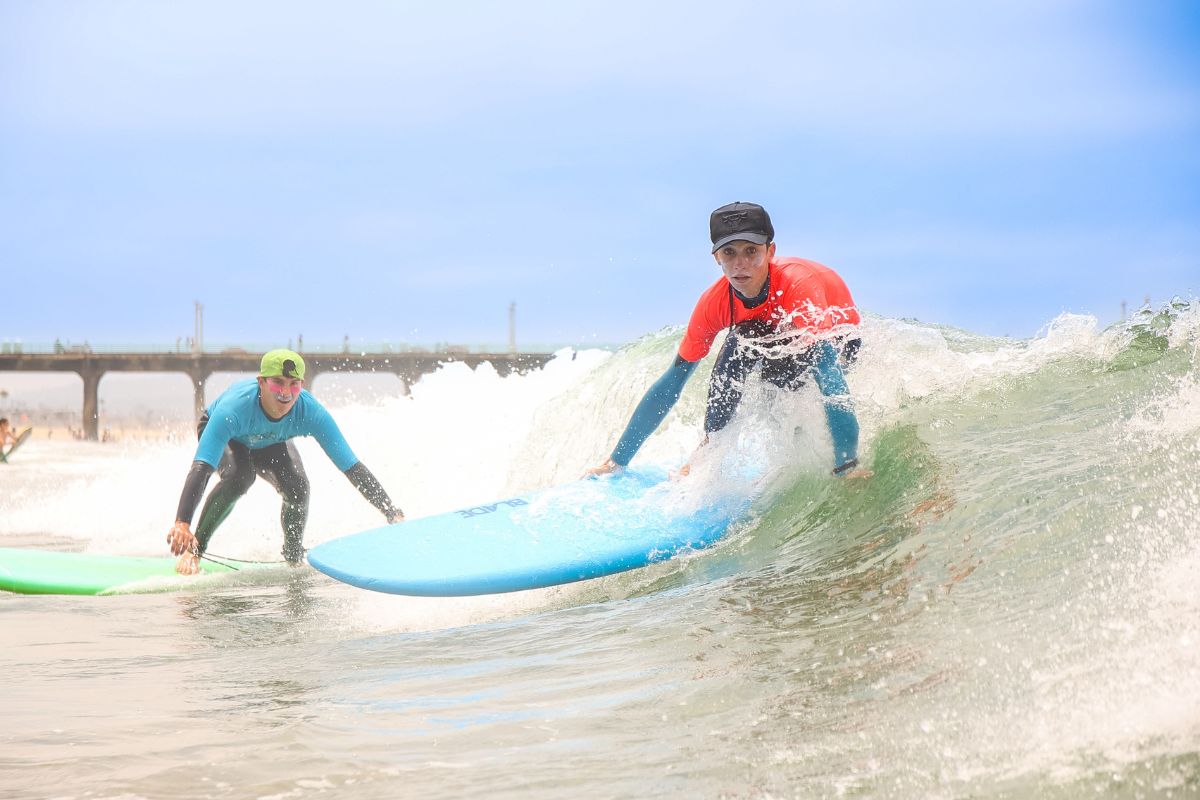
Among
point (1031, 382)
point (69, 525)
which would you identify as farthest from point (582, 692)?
point (69, 525)

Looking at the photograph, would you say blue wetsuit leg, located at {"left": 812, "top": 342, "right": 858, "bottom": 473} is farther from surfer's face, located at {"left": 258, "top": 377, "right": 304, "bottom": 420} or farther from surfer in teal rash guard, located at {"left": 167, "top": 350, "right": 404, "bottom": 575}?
surfer's face, located at {"left": 258, "top": 377, "right": 304, "bottom": 420}

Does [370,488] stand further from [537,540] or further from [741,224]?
[741,224]

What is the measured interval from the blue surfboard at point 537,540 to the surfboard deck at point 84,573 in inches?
64.2

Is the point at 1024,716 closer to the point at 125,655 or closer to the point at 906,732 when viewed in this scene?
the point at 906,732

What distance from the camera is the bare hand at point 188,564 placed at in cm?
577

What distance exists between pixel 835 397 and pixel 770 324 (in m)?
0.50

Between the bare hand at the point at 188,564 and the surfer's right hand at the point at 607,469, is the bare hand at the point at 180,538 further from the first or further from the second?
the surfer's right hand at the point at 607,469

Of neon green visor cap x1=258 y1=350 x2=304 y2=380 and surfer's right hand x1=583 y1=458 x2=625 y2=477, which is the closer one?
surfer's right hand x1=583 y1=458 x2=625 y2=477

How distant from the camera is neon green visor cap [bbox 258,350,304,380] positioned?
5727 millimetres

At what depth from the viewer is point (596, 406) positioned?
310 inches

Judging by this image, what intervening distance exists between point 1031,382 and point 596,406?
324 cm

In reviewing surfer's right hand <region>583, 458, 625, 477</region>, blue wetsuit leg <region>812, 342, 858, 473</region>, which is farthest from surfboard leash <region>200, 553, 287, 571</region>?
blue wetsuit leg <region>812, 342, 858, 473</region>

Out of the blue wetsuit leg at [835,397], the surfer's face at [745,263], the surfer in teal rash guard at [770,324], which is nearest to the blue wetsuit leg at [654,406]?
the surfer in teal rash guard at [770,324]

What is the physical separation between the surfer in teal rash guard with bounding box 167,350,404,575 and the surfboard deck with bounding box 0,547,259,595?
0.58 feet
